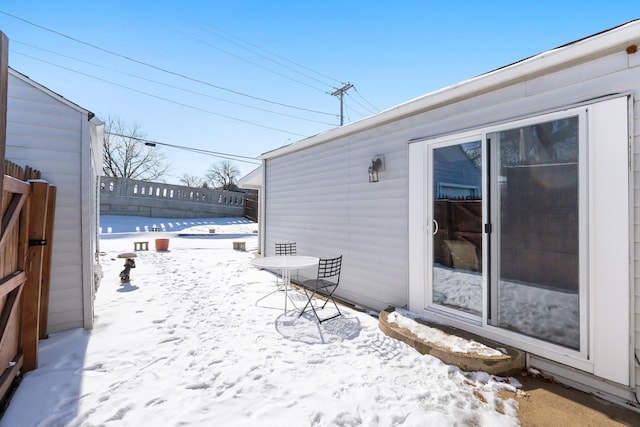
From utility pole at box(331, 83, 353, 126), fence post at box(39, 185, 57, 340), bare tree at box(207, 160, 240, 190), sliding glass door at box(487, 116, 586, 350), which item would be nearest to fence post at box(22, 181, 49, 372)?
fence post at box(39, 185, 57, 340)

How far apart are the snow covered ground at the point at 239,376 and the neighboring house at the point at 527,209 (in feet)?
2.11

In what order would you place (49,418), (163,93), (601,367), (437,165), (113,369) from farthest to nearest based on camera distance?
(163,93), (437,165), (113,369), (601,367), (49,418)

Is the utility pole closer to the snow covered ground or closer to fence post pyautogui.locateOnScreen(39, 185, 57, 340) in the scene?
the snow covered ground

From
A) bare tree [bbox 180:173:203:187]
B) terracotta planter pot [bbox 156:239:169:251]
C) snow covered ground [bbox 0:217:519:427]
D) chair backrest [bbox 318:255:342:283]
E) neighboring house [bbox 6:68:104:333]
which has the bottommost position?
snow covered ground [bbox 0:217:519:427]

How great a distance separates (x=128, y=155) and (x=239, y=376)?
24791 mm

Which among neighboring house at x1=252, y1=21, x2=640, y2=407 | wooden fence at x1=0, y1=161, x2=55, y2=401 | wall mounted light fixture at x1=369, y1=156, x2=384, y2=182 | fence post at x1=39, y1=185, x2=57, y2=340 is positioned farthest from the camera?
wall mounted light fixture at x1=369, y1=156, x2=384, y2=182

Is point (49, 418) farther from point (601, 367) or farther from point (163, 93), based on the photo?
point (163, 93)

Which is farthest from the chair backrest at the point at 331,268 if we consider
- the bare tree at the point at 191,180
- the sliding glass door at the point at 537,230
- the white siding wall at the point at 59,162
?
the bare tree at the point at 191,180

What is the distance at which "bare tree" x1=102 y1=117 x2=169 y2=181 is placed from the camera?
68.6ft

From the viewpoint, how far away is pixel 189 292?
4.58 m

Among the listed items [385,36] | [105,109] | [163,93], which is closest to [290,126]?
[163,93]

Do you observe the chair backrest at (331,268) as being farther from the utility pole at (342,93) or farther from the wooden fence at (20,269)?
the utility pole at (342,93)

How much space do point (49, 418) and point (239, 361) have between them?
3.99 feet

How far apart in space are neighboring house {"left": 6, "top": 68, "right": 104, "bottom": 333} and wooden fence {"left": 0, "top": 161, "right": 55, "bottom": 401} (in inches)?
10.0
